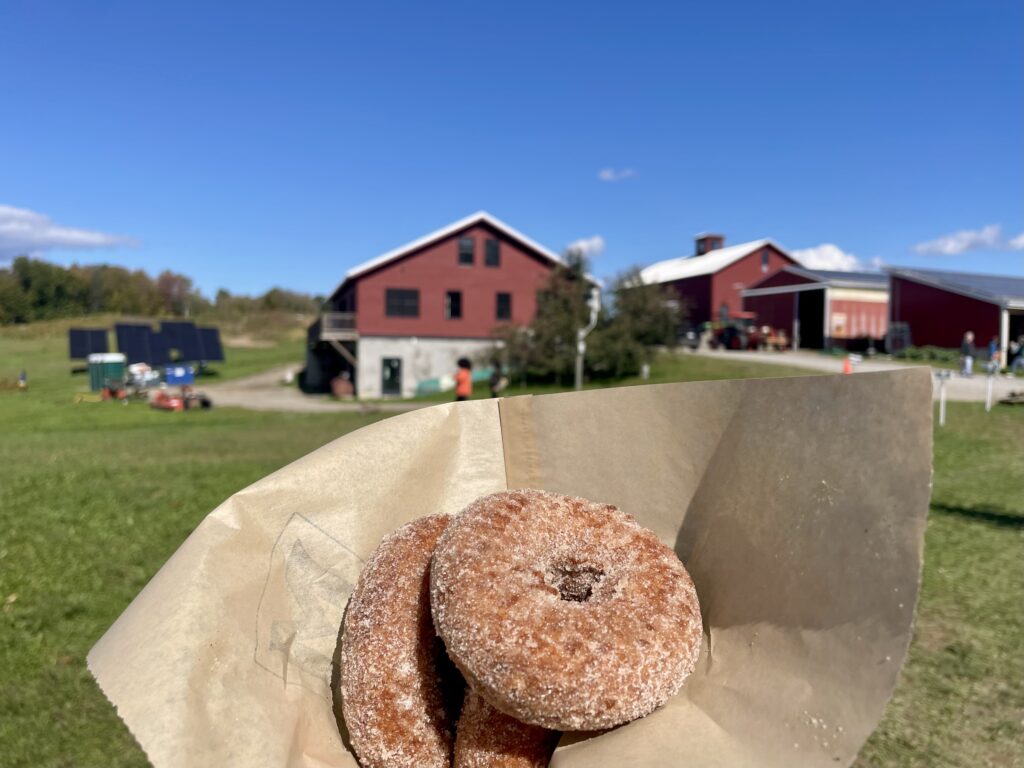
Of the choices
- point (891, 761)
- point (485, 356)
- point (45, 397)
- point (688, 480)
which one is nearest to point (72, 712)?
point (688, 480)

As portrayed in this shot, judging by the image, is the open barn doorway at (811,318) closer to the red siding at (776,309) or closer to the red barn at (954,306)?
the red siding at (776,309)

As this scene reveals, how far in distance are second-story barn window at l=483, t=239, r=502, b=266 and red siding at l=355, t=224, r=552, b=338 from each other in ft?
0.53

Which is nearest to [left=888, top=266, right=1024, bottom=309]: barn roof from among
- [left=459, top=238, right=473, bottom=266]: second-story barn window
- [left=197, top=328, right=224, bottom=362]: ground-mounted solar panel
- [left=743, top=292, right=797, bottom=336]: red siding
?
[left=743, top=292, right=797, bottom=336]: red siding

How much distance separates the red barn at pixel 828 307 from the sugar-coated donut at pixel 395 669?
38956 millimetres

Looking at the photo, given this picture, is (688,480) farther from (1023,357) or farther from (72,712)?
(1023,357)

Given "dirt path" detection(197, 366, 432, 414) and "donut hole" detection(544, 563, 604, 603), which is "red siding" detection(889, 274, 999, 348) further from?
"donut hole" detection(544, 563, 604, 603)

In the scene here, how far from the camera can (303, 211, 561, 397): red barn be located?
34188 mm

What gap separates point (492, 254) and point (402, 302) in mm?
5059

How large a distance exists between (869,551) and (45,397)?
39929 millimetres

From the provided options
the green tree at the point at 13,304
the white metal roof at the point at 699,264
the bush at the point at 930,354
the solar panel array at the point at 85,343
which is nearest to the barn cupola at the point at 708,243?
the white metal roof at the point at 699,264

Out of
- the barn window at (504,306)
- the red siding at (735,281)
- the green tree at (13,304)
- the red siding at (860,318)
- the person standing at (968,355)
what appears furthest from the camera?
the green tree at (13,304)

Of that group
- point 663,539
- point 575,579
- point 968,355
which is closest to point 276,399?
point 968,355

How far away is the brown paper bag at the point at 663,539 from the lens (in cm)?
136

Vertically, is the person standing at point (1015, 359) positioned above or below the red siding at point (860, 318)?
below
